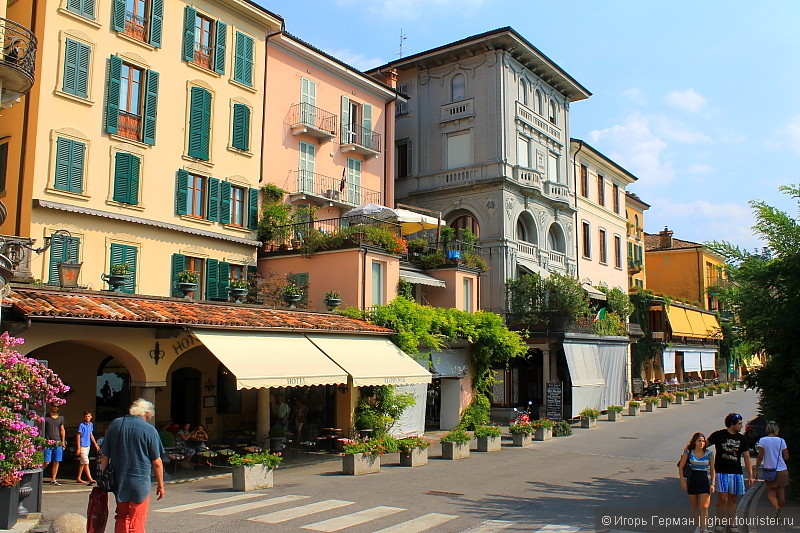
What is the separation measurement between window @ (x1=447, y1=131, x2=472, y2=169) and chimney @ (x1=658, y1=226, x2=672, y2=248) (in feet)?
111

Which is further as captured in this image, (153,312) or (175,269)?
(175,269)

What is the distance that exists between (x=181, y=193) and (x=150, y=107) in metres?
2.51

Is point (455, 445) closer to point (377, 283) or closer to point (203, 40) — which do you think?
point (377, 283)

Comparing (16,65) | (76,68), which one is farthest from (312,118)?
(16,65)

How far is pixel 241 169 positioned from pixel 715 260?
5084cm

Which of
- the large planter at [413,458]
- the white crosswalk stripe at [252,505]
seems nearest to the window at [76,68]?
the white crosswalk stripe at [252,505]

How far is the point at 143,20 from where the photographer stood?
795 inches

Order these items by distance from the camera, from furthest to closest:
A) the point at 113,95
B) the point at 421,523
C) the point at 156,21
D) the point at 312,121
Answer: the point at 312,121 → the point at 156,21 → the point at 113,95 → the point at 421,523

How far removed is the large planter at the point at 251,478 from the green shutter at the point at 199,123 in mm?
10810

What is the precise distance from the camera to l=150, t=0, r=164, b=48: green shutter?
20203 mm

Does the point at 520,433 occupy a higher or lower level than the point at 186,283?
lower

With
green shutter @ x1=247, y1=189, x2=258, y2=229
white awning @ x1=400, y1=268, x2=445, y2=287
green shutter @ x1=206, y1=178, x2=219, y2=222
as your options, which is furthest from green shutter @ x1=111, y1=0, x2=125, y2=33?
white awning @ x1=400, y1=268, x2=445, y2=287

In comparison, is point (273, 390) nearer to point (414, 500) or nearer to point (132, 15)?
point (414, 500)

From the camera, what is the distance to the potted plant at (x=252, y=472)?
13.4 meters
